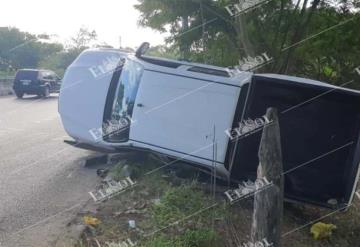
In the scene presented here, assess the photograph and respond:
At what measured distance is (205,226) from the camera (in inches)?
170

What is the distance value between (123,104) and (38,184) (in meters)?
1.81

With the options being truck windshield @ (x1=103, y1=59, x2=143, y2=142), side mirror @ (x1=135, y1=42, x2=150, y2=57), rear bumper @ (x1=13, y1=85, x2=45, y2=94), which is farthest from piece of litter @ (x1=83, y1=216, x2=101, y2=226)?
rear bumper @ (x1=13, y1=85, x2=45, y2=94)

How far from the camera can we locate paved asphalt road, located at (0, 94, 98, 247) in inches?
170

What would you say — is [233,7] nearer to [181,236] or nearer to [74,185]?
[74,185]

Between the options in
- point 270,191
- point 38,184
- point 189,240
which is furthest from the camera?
point 38,184

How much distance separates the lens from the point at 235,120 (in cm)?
540

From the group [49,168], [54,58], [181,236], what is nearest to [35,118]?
[49,168]

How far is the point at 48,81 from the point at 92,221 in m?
19.4

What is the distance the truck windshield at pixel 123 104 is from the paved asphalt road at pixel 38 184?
0.87 meters

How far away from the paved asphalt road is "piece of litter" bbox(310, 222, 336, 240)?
3.01 metres

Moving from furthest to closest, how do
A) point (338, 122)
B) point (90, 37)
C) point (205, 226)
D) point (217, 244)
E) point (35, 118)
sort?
point (90, 37) → point (35, 118) → point (338, 122) → point (205, 226) → point (217, 244)

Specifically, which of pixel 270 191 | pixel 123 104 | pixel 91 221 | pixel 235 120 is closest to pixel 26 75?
pixel 123 104

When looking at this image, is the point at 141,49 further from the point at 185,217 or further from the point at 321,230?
the point at 321,230

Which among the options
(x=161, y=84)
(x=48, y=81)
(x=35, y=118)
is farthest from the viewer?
→ (x=48, y=81)
